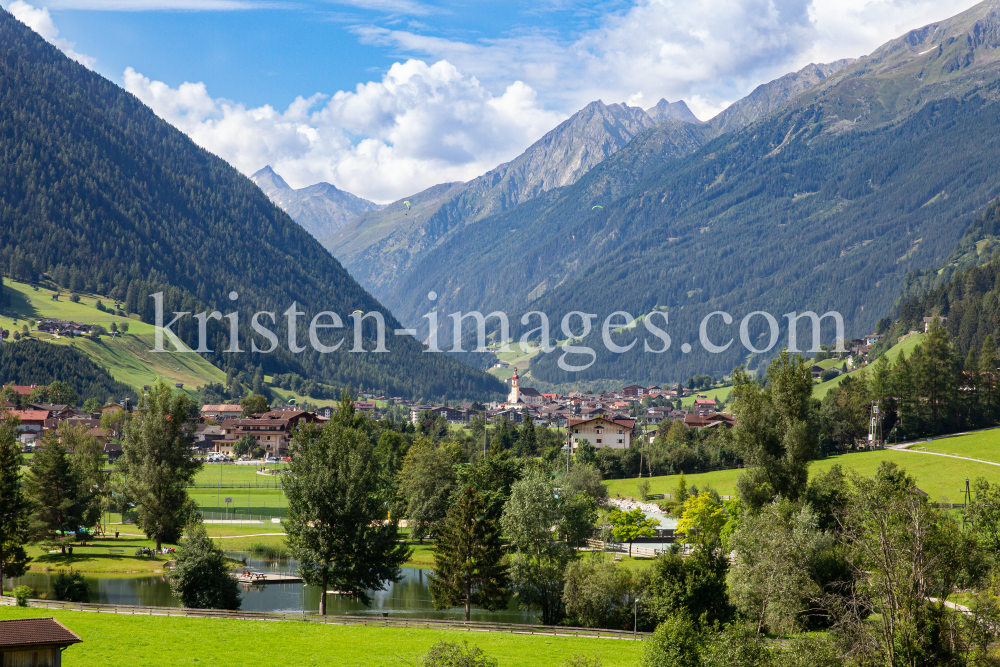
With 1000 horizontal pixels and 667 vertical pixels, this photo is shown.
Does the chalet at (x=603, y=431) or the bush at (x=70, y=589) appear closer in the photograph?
the bush at (x=70, y=589)

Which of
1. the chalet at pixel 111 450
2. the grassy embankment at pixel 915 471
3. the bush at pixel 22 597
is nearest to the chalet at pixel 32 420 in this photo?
the chalet at pixel 111 450

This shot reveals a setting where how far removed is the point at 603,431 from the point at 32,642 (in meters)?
129

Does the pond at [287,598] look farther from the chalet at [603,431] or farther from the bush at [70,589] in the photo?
the chalet at [603,431]

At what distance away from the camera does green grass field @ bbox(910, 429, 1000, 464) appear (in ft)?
320

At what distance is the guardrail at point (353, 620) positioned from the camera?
1900 inches

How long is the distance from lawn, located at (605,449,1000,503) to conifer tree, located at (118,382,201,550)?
5012 cm

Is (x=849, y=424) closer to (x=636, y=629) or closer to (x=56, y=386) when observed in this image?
(x=636, y=629)

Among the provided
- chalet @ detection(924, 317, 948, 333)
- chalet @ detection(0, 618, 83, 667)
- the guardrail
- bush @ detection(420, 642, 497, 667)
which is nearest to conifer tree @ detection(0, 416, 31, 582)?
the guardrail

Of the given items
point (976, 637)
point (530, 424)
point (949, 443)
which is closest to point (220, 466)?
point (530, 424)

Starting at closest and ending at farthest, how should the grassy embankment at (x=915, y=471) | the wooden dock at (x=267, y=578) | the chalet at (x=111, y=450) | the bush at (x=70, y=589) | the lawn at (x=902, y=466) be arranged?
the bush at (x=70, y=589), the wooden dock at (x=267, y=578), the lawn at (x=902, y=466), the grassy embankment at (x=915, y=471), the chalet at (x=111, y=450)

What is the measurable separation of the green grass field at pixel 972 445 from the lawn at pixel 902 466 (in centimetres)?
322

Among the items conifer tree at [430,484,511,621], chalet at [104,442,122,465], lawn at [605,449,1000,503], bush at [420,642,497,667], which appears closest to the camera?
bush at [420,642,497,667]

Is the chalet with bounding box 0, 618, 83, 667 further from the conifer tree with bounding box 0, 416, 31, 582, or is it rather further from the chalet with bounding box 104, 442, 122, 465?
the chalet with bounding box 104, 442, 122, 465

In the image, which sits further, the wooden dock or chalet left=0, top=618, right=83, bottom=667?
the wooden dock
